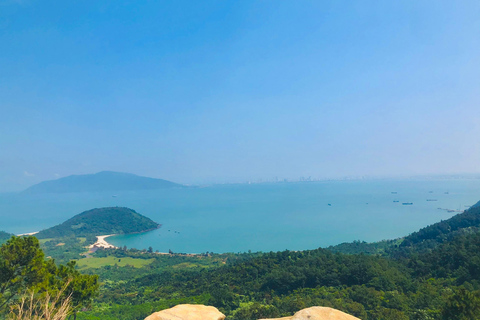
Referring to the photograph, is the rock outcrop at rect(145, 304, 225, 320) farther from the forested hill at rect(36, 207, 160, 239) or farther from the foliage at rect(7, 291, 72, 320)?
the forested hill at rect(36, 207, 160, 239)

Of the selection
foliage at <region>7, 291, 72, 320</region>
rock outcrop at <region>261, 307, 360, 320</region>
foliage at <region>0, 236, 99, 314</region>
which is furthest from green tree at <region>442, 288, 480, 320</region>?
foliage at <region>0, 236, 99, 314</region>

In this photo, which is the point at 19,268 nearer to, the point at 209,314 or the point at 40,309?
the point at 40,309

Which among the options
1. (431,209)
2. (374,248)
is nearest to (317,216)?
(431,209)

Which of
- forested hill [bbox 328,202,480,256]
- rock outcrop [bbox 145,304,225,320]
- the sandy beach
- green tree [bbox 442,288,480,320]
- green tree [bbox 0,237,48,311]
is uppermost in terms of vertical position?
green tree [bbox 0,237,48,311]

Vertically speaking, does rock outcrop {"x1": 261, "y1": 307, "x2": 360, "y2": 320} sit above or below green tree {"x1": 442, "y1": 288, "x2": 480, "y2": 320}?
above

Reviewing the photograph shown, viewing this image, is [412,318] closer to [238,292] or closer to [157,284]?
[238,292]

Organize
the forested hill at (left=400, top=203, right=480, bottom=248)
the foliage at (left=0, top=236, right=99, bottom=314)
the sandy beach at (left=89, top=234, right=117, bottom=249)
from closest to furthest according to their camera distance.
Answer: the foliage at (left=0, top=236, right=99, bottom=314)
the forested hill at (left=400, top=203, right=480, bottom=248)
the sandy beach at (left=89, top=234, right=117, bottom=249)

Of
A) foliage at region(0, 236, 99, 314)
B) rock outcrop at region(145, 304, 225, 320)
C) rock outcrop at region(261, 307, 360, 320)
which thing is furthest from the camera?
foliage at region(0, 236, 99, 314)
